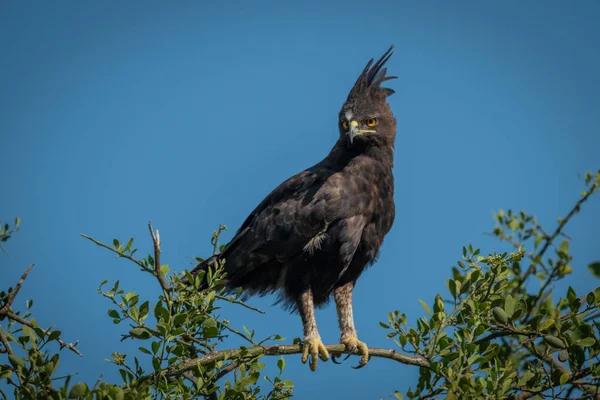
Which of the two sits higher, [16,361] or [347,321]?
[347,321]

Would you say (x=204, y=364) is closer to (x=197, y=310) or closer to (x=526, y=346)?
(x=197, y=310)

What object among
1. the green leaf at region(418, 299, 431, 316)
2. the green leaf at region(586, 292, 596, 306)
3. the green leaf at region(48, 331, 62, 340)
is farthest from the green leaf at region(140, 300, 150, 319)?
the green leaf at region(586, 292, 596, 306)

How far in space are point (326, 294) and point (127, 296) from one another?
2859 millimetres

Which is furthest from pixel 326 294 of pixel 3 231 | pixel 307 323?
pixel 3 231

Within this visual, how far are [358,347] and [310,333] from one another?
0.49 metres

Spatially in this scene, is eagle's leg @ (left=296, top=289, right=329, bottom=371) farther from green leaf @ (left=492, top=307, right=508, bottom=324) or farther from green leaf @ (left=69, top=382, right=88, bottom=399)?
green leaf @ (left=69, top=382, right=88, bottom=399)

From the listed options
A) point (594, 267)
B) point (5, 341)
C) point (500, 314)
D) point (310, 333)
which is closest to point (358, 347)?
point (310, 333)

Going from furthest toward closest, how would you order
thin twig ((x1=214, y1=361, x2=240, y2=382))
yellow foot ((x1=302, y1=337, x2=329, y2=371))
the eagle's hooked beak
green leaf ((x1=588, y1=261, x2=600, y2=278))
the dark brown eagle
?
the eagle's hooked beak, the dark brown eagle, yellow foot ((x1=302, y1=337, x2=329, y2=371)), thin twig ((x1=214, y1=361, x2=240, y2=382)), green leaf ((x1=588, y1=261, x2=600, y2=278))

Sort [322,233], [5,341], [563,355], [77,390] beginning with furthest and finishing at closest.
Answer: [322,233]
[563,355]
[5,341]
[77,390]

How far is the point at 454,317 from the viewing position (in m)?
5.35

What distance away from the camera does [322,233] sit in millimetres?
7223

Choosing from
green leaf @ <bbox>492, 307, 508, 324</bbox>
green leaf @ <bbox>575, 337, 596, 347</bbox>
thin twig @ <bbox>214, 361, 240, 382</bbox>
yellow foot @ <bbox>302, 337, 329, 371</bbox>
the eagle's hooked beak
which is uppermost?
the eagle's hooked beak

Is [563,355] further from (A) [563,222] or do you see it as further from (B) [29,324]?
(B) [29,324]

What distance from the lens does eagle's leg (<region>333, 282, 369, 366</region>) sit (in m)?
6.92
